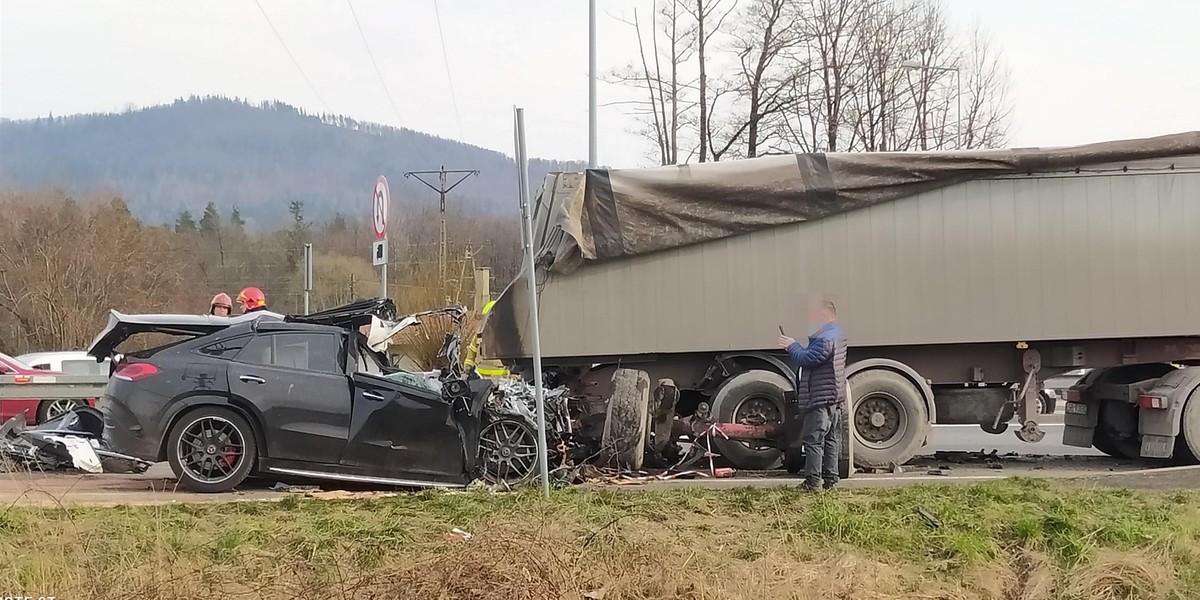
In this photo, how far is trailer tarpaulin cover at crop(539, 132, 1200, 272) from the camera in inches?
382

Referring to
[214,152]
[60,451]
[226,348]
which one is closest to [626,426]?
[226,348]

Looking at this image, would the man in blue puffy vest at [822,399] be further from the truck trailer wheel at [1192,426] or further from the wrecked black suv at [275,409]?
the truck trailer wheel at [1192,426]

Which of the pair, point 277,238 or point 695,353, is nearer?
point 695,353

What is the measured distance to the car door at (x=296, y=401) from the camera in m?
8.20

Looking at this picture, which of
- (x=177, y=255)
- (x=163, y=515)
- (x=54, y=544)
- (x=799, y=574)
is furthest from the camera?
(x=177, y=255)

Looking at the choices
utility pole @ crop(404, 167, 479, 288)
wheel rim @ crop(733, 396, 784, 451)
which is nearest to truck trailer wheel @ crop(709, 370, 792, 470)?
wheel rim @ crop(733, 396, 784, 451)

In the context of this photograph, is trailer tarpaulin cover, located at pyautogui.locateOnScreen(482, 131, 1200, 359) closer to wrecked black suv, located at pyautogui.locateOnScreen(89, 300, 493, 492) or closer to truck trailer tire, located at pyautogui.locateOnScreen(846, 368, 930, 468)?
wrecked black suv, located at pyautogui.locateOnScreen(89, 300, 493, 492)

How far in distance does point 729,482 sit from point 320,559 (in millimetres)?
4381

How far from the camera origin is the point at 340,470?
827cm

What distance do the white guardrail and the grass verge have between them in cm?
619

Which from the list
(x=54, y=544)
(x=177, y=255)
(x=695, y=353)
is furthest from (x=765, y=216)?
(x=177, y=255)

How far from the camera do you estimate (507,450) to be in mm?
8641

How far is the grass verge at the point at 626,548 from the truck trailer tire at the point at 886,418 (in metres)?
2.51

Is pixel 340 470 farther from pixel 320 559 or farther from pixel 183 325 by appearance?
pixel 320 559
